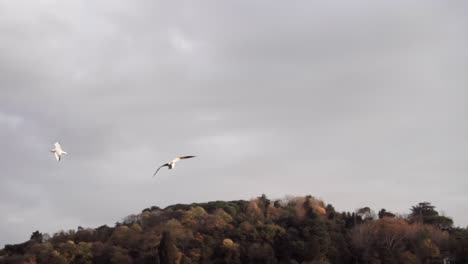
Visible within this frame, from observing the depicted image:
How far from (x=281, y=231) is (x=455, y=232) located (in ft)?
111

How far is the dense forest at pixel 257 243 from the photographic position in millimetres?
90500

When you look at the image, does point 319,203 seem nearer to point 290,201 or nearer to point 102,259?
point 290,201

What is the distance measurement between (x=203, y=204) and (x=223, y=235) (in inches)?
1253

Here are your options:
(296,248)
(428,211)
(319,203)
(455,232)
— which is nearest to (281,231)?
(296,248)

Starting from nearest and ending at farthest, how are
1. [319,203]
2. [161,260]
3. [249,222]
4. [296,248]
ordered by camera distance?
[161,260] < [296,248] < [249,222] < [319,203]

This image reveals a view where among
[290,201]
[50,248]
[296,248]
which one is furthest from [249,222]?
[50,248]

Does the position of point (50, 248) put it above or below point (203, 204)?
below

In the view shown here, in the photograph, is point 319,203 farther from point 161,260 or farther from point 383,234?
point 161,260

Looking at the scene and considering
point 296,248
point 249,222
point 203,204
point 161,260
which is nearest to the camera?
point 161,260

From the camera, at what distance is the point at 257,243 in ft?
308

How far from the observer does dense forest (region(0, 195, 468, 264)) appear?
90.5 meters

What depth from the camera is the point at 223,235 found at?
319 ft

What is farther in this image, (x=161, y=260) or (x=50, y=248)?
(x=50, y=248)

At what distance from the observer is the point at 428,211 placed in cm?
13212
